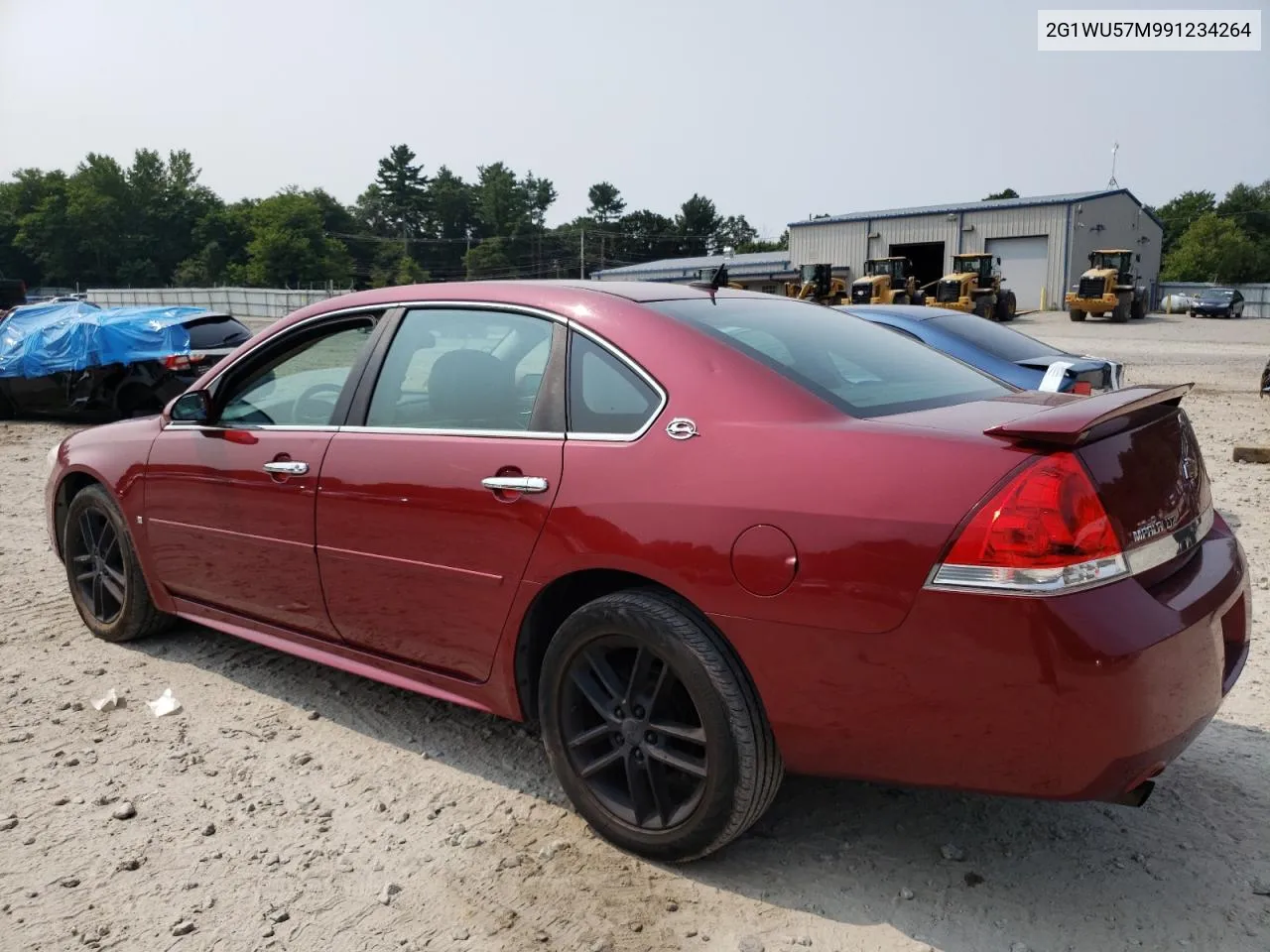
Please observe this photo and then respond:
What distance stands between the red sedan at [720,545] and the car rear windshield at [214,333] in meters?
10.4

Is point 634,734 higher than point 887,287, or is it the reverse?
point 887,287

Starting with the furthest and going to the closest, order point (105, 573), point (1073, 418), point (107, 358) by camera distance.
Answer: point (107, 358), point (105, 573), point (1073, 418)

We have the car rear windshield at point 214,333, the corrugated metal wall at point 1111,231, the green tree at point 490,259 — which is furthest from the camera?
the green tree at point 490,259

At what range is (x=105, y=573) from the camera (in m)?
4.69

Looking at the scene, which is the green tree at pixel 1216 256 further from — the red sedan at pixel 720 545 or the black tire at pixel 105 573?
the black tire at pixel 105 573

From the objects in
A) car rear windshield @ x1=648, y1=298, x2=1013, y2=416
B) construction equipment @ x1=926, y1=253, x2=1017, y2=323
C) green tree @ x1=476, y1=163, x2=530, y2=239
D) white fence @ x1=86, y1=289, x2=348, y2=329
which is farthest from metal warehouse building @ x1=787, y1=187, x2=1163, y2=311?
green tree @ x1=476, y1=163, x2=530, y2=239

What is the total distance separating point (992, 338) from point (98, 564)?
6.39m

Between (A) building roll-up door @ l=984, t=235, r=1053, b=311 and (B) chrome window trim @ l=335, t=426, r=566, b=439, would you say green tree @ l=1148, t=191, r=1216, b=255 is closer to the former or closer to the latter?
(A) building roll-up door @ l=984, t=235, r=1053, b=311

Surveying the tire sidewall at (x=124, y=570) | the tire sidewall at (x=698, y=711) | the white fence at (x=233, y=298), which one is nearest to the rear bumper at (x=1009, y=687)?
the tire sidewall at (x=698, y=711)

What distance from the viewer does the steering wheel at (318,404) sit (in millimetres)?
3615

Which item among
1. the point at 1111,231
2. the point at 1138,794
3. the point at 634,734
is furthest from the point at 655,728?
the point at 1111,231

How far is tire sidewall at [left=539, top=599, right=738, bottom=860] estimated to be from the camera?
2.54 m

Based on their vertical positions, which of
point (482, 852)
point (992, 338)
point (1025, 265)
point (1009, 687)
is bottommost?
point (482, 852)

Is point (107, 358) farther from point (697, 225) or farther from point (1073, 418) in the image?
point (697, 225)
